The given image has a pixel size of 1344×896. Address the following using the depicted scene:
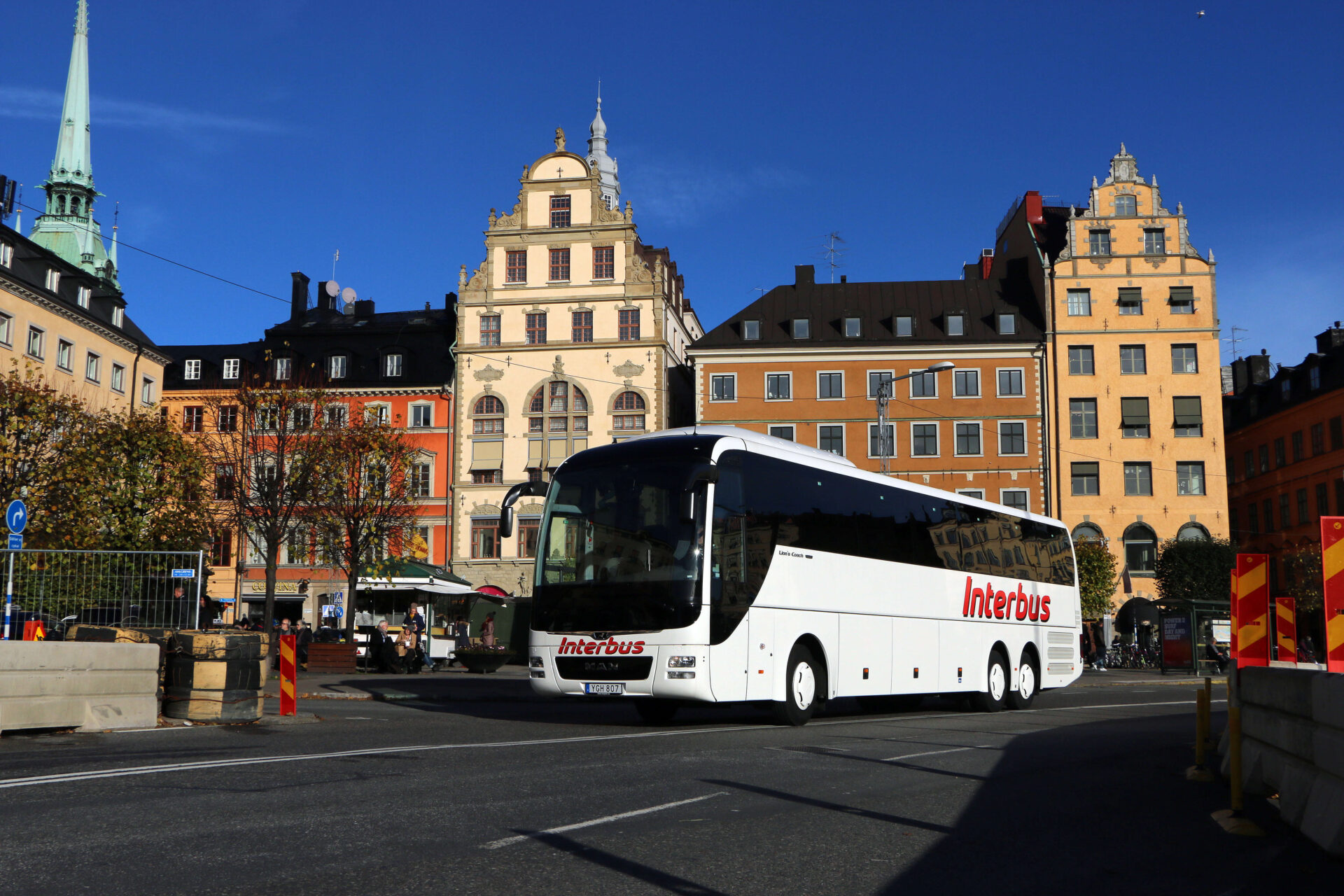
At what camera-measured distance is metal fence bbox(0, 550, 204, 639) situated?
64.4 ft

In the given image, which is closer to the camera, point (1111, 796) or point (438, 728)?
point (1111, 796)

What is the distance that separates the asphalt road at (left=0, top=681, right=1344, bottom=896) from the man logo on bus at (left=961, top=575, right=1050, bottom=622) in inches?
295

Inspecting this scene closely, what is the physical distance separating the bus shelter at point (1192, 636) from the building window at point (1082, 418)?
12.3 m

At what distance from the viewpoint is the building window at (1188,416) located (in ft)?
185

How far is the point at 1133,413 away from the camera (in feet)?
185

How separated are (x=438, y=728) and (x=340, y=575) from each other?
140 feet

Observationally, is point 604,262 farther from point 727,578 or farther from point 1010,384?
point 727,578

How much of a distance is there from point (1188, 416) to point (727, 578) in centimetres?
4538

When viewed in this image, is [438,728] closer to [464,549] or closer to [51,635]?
[51,635]

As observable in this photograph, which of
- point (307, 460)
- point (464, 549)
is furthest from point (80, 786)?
point (464, 549)

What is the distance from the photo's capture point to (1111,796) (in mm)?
10281

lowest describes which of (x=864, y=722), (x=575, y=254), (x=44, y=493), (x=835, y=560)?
(x=864, y=722)

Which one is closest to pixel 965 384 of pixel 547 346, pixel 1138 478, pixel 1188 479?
pixel 1138 478

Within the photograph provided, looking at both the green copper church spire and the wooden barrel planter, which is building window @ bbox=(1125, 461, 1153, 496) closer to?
the wooden barrel planter
